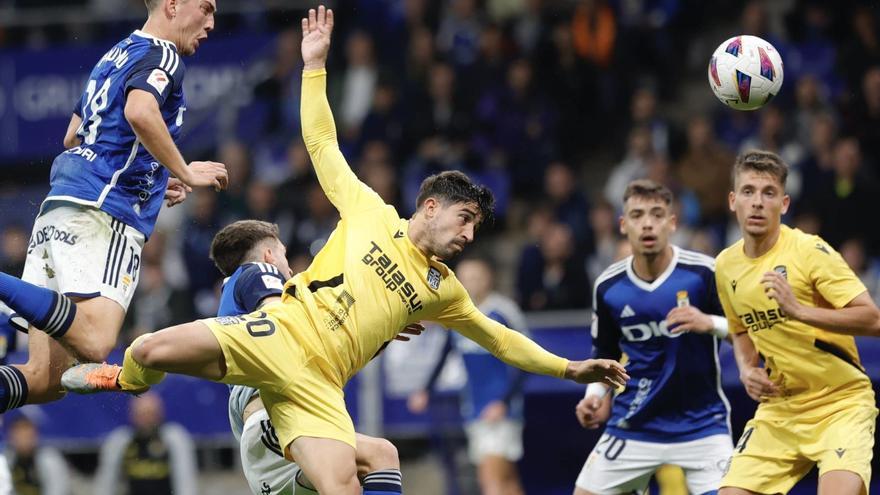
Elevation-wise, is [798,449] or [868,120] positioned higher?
[868,120]

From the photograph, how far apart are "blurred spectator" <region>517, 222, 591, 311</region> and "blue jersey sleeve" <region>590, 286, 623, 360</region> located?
4741 millimetres

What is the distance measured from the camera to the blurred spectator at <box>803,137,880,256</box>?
44.1ft

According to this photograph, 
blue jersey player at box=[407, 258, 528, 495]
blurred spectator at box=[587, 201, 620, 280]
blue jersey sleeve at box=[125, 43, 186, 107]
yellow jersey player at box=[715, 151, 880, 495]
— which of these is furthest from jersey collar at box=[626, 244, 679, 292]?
blurred spectator at box=[587, 201, 620, 280]

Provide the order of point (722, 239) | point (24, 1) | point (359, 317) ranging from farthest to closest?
point (24, 1)
point (722, 239)
point (359, 317)

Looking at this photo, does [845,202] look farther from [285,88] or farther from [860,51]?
[285,88]

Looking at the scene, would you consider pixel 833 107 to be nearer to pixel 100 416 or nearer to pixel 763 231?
pixel 763 231

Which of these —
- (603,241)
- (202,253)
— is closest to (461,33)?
(603,241)

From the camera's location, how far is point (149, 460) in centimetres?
1394

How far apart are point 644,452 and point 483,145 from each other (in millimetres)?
7562

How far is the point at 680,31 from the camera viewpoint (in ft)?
55.2

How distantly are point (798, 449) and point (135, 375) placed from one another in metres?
3.83

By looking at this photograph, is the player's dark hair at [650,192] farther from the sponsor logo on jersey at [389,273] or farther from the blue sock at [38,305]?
the blue sock at [38,305]

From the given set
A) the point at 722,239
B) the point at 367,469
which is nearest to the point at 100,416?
the point at 722,239

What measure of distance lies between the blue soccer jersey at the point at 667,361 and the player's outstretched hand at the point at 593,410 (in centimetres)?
20
